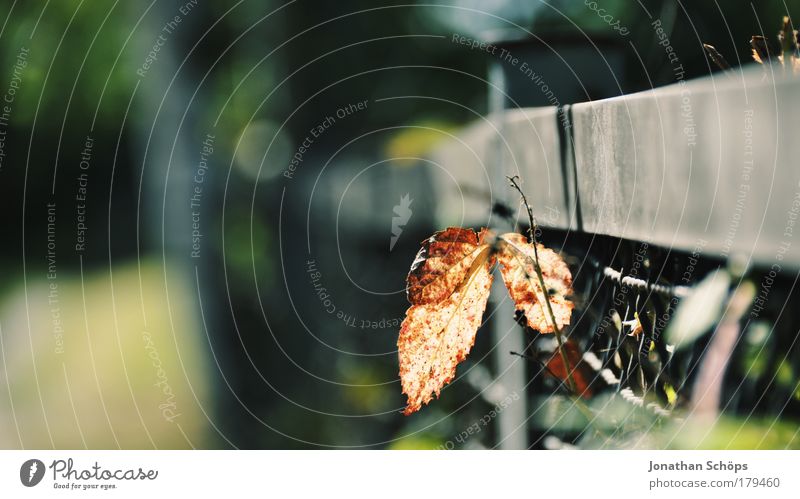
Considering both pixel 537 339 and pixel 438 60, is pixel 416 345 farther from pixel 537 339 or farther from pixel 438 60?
pixel 438 60

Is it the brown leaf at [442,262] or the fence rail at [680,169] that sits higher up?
the fence rail at [680,169]

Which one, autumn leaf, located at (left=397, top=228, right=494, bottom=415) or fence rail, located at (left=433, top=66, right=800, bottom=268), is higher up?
fence rail, located at (left=433, top=66, right=800, bottom=268)

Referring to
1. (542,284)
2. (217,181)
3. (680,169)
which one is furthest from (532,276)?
(217,181)

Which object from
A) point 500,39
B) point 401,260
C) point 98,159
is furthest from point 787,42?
point 98,159

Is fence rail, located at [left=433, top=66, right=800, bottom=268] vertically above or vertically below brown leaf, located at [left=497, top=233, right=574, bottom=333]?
above

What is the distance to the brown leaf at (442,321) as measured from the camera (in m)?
0.73

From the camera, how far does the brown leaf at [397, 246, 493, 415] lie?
73 cm

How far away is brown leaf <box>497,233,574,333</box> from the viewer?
28.9 inches

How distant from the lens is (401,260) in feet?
2.43

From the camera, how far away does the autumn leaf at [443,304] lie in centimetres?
73

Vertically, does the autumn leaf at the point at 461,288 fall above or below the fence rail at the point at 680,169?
below

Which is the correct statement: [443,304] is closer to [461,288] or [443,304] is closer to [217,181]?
[461,288]

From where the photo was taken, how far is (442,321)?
2.42ft
